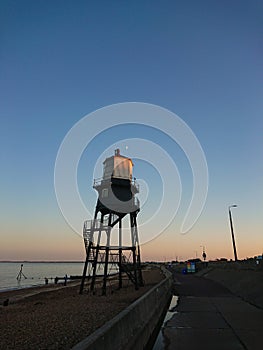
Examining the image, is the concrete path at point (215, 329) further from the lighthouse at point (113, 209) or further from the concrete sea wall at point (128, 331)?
the lighthouse at point (113, 209)

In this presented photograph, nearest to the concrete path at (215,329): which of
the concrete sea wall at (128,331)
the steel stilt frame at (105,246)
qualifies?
the concrete sea wall at (128,331)

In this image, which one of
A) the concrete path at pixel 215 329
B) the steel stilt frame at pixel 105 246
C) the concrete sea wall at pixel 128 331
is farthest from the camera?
the steel stilt frame at pixel 105 246

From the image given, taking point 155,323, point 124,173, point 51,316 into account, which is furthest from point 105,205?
point 155,323

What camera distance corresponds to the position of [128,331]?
768 cm

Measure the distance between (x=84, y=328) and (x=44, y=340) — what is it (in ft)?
5.46

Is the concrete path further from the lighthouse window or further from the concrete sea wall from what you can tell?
the lighthouse window

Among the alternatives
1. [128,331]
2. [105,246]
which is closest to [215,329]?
[128,331]

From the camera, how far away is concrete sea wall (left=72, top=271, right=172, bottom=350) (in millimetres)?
5537

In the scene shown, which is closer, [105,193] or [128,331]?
[128,331]

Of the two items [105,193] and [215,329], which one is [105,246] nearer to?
[105,193]

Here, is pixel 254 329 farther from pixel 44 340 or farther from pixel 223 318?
pixel 44 340

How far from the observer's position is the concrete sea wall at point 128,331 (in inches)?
218

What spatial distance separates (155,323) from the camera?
1170 centimetres

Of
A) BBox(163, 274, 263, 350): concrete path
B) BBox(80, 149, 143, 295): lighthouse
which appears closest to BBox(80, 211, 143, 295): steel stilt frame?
BBox(80, 149, 143, 295): lighthouse
